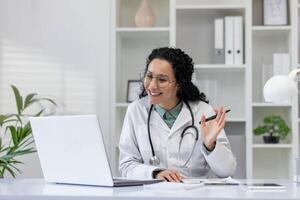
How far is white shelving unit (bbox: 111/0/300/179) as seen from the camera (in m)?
3.55

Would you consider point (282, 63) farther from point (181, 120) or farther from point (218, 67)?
point (181, 120)

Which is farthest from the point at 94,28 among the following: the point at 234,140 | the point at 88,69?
the point at 234,140

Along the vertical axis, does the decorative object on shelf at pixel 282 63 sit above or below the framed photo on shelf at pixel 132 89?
above

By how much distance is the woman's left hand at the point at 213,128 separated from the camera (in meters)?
2.36

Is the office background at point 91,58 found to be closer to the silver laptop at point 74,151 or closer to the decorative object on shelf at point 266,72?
the decorative object on shelf at point 266,72

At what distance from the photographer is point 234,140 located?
3.39 metres

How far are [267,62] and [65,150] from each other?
224cm

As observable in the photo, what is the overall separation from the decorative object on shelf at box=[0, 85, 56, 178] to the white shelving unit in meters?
0.55

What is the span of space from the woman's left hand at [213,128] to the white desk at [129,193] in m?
0.49

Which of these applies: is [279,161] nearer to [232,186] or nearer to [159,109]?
[159,109]

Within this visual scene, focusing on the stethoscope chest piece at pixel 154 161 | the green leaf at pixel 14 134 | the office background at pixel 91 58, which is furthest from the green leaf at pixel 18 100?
the stethoscope chest piece at pixel 154 161

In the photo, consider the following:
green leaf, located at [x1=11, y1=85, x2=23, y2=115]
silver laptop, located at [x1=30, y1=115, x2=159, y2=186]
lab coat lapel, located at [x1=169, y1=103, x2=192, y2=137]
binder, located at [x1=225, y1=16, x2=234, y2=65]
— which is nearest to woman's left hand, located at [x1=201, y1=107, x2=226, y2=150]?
lab coat lapel, located at [x1=169, y1=103, x2=192, y2=137]

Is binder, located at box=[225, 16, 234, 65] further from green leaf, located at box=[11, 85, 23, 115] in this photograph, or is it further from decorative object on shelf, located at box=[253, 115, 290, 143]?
green leaf, located at box=[11, 85, 23, 115]

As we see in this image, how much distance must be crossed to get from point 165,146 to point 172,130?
8cm
